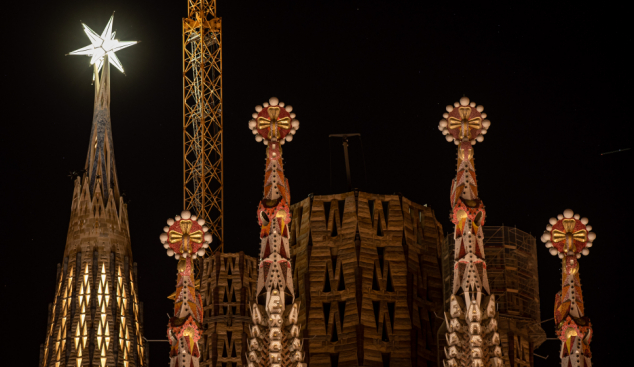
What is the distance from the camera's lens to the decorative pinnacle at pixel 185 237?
45.5 meters

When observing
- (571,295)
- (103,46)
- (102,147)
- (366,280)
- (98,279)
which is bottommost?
(571,295)

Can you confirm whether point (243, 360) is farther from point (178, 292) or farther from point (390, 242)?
point (178, 292)

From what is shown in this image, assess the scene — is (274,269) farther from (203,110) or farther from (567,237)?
(203,110)

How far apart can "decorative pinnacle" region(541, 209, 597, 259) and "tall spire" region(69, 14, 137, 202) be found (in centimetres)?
3703

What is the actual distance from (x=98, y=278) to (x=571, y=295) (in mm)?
34993

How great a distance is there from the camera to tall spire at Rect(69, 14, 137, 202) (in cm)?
7888

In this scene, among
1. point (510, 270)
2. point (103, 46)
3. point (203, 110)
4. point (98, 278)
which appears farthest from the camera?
point (103, 46)

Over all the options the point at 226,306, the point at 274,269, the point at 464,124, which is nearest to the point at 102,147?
the point at 226,306

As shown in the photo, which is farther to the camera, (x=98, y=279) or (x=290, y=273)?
(x=98, y=279)

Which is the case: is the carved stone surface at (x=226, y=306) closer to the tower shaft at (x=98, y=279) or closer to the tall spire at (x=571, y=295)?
the tower shaft at (x=98, y=279)

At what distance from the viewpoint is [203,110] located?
76.5 meters

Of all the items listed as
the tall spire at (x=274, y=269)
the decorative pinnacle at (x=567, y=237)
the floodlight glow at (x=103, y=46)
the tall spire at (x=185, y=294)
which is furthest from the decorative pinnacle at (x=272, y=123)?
the floodlight glow at (x=103, y=46)

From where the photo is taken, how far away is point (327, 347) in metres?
56.3

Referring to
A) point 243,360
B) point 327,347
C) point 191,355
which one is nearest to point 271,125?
point 191,355
